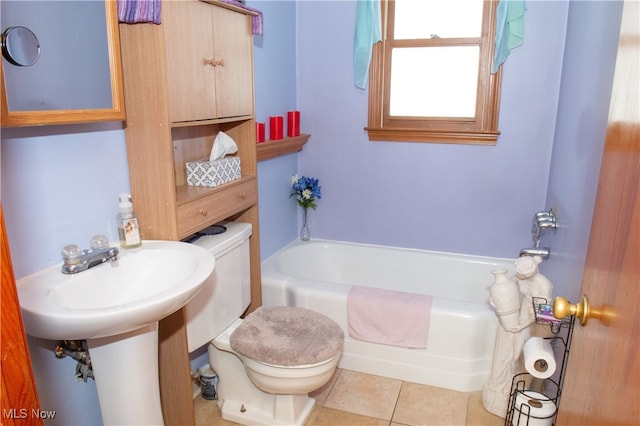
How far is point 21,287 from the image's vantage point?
130 cm

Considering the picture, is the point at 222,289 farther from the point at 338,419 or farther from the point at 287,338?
the point at 338,419

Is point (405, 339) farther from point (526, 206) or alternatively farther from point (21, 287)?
point (21, 287)

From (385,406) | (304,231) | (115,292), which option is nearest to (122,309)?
(115,292)

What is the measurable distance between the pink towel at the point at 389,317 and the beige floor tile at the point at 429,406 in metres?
0.23

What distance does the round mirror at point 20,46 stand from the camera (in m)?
1.22

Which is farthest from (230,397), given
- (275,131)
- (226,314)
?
(275,131)

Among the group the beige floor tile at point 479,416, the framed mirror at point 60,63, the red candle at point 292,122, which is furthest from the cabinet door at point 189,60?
the beige floor tile at point 479,416

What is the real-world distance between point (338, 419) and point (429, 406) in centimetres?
45

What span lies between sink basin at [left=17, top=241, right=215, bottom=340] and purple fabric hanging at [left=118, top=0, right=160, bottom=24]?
74 centimetres

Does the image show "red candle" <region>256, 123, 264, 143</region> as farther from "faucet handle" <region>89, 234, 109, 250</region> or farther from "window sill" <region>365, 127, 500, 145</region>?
"faucet handle" <region>89, 234, 109, 250</region>

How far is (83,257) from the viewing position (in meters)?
1.43

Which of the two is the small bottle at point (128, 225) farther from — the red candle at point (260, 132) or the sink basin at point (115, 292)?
the red candle at point (260, 132)

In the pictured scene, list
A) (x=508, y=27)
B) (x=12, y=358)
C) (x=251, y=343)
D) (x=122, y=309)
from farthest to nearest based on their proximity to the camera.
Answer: (x=508, y=27), (x=251, y=343), (x=122, y=309), (x=12, y=358)

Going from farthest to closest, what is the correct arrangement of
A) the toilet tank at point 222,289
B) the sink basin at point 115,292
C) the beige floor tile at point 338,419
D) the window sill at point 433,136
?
the window sill at point 433,136 < the beige floor tile at point 338,419 < the toilet tank at point 222,289 < the sink basin at point 115,292
